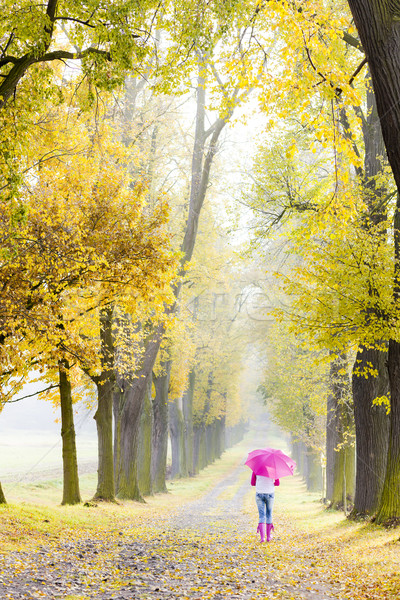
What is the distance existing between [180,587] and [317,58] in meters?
7.04

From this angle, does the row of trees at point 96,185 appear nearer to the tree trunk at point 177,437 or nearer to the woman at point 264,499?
the woman at point 264,499

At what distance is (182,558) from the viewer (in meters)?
8.34

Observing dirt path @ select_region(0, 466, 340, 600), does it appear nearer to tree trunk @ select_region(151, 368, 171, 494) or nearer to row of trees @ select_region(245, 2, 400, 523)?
row of trees @ select_region(245, 2, 400, 523)

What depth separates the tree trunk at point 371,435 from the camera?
12711 mm

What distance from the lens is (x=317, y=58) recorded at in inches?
290

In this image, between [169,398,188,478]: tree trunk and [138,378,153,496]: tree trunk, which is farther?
[169,398,188,478]: tree trunk

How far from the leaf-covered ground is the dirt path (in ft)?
0.04

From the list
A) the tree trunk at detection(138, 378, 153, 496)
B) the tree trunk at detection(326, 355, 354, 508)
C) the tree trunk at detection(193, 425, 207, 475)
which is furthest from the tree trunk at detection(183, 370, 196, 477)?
the tree trunk at detection(326, 355, 354, 508)

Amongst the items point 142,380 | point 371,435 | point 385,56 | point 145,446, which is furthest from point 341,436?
point 385,56

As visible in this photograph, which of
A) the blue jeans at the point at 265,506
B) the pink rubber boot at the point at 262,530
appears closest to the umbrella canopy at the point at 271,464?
the blue jeans at the point at 265,506

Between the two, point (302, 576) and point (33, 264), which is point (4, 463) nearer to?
point (33, 264)

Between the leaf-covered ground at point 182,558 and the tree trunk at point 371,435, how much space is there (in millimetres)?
863

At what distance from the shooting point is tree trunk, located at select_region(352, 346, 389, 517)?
12.7m

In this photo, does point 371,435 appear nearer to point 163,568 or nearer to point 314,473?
point 163,568
